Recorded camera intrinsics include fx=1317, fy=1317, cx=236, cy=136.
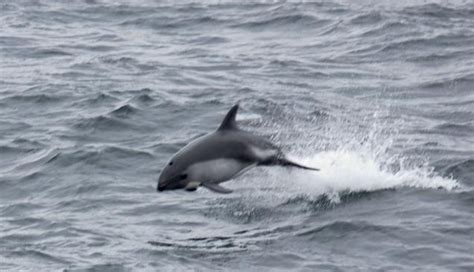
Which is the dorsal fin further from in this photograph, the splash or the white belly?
the splash

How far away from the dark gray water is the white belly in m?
0.67

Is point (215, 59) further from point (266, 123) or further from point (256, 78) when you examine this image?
point (266, 123)

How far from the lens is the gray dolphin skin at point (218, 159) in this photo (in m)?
13.9

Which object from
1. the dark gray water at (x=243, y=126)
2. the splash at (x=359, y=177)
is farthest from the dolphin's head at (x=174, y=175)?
the splash at (x=359, y=177)

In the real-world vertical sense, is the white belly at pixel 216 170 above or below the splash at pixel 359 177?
above

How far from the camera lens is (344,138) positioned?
1827 centimetres

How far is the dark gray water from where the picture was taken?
14008 mm

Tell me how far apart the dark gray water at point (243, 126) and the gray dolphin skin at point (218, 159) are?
0.67 m

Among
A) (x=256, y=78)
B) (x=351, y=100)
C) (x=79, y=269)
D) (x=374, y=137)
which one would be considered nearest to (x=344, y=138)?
(x=374, y=137)

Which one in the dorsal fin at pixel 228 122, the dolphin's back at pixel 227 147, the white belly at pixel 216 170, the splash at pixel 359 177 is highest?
the dorsal fin at pixel 228 122

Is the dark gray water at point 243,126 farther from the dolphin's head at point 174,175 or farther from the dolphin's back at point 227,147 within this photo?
the dolphin's back at point 227,147

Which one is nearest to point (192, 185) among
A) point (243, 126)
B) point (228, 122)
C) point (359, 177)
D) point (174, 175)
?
point (174, 175)

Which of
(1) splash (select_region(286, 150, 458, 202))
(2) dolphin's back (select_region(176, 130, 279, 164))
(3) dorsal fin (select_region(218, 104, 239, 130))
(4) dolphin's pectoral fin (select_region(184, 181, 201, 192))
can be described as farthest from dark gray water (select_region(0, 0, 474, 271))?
(3) dorsal fin (select_region(218, 104, 239, 130))

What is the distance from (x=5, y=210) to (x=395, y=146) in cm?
533
